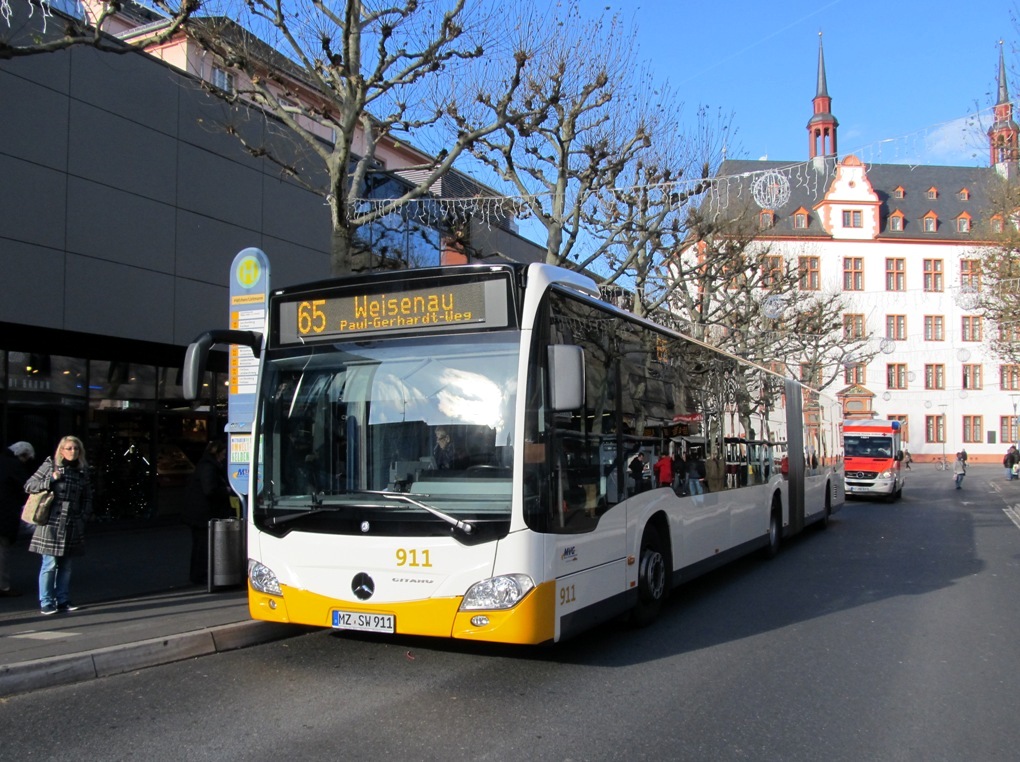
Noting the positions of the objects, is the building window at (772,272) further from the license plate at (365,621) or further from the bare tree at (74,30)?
the license plate at (365,621)

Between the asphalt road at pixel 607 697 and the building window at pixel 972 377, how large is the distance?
66.6 m

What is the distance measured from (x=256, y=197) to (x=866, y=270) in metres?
62.4

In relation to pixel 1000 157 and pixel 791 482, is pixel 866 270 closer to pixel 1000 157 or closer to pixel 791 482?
pixel 1000 157

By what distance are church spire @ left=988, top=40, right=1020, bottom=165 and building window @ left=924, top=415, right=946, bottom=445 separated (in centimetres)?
5767

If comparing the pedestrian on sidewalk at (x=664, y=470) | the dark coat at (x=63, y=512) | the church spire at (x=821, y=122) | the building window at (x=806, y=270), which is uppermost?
the church spire at (x=821, y=122)

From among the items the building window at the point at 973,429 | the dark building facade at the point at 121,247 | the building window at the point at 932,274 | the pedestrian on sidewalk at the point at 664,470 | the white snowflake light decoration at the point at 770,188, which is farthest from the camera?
the building window at the point at 932,274

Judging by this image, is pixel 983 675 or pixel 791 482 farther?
pixel 791 482

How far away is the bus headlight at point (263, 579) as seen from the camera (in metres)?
6.59

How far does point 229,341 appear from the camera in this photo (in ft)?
22.5

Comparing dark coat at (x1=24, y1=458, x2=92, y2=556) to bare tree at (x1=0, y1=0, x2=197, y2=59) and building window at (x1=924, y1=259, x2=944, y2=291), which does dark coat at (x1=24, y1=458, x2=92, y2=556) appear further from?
building window at (x1=924, y1=259, x2=944, y2=291)

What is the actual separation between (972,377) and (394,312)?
7267cm

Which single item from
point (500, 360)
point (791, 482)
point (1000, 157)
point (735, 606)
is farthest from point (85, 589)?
point (1000, 157)

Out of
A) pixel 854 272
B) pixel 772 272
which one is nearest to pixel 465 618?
pixel 772 272

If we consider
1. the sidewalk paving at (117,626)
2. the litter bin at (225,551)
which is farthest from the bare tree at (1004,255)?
the sidewalk paving at (117,626)
